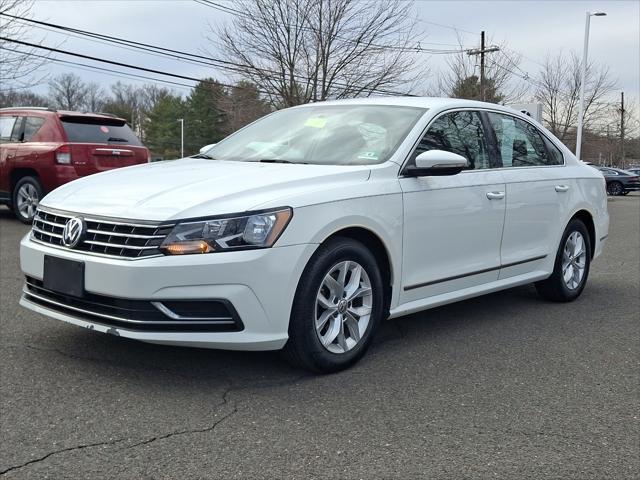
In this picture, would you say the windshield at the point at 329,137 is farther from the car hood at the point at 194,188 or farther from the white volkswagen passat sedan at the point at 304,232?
the car hood at the point at 194,188

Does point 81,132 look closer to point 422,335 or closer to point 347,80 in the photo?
point 422,335

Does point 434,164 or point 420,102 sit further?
point 420,102

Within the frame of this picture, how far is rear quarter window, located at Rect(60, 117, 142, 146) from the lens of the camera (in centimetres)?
1048

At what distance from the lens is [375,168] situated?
4152 millimetres

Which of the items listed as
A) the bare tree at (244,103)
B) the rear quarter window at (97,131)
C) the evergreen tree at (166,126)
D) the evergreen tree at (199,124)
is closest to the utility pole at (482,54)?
the bare tree at (244,103)

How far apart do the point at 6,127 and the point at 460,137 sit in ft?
29.1

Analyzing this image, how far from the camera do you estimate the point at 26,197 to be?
35.3 ft

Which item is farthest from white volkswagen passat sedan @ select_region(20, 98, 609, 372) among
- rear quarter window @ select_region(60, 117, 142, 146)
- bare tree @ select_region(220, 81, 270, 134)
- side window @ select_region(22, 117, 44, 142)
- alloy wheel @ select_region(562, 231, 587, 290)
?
bare tree @ select_region(220, 81, 270, 134)

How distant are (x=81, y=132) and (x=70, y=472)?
Answer: 8670 millimetres

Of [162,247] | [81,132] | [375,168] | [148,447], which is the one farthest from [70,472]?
[81,132]

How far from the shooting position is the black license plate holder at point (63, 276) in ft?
11.6

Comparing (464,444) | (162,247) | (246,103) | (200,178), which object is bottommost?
(464,444)

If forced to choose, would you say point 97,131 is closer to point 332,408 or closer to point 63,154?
point 63,154

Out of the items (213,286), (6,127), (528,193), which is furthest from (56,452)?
(6,127)
